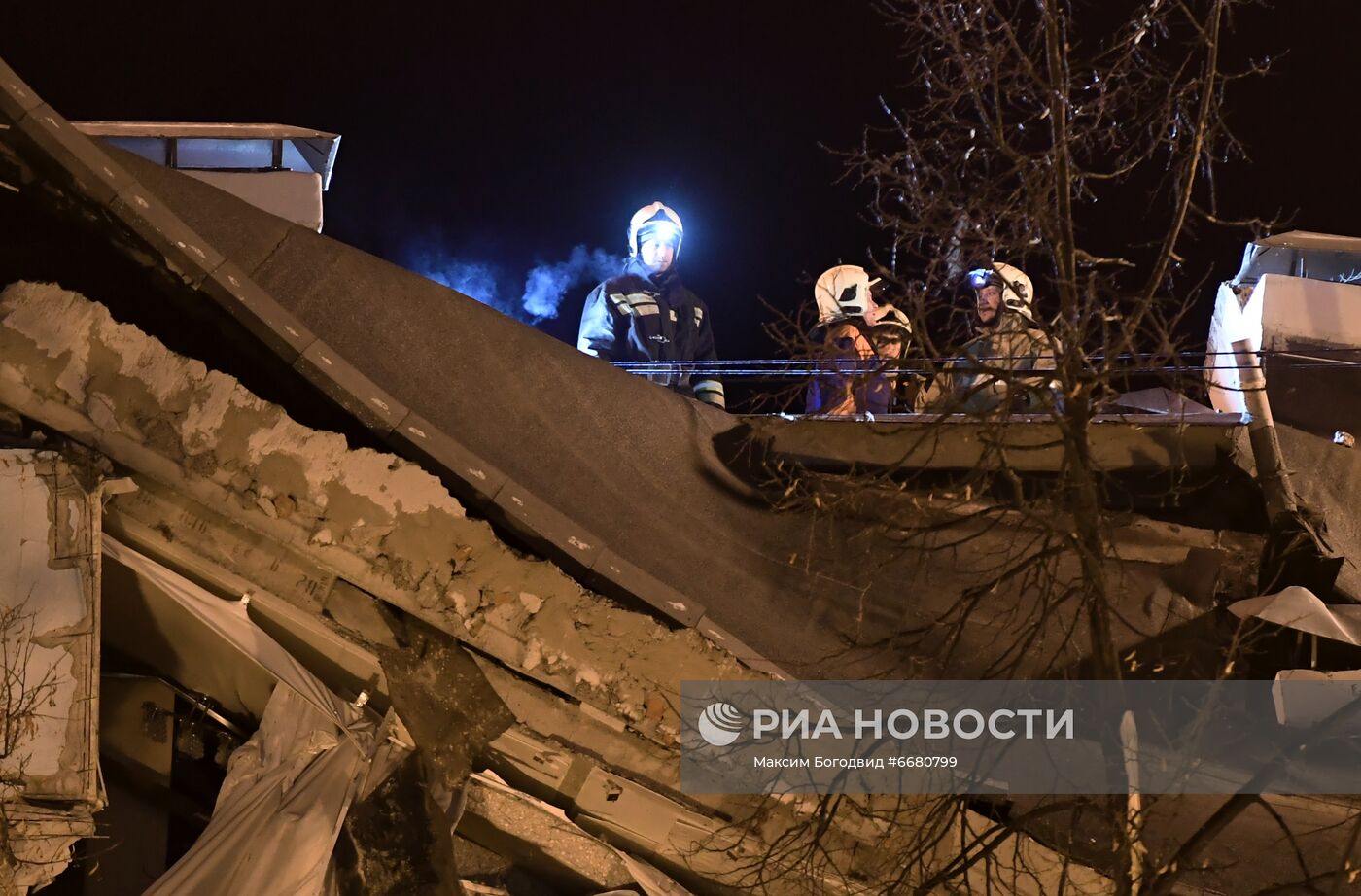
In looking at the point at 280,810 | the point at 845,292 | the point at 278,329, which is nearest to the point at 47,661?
the point at 280,810

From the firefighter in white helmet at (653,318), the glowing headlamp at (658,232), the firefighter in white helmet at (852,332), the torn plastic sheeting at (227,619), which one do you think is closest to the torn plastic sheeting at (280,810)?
the torn plastic sheeting at (227,619)

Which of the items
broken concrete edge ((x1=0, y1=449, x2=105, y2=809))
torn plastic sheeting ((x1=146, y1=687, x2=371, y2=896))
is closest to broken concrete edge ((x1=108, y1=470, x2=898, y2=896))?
broken concrete edge ((x1=0, y1=449, x2=105, y2=809))

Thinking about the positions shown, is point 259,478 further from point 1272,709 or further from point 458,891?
point 1272,709

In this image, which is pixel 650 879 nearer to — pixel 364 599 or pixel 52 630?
pixel 364 599

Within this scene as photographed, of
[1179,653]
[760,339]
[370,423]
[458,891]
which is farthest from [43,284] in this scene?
[760,339]

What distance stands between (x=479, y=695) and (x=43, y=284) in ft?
10.2

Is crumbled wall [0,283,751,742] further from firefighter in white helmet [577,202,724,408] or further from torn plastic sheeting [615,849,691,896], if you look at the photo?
firefighter in white helmet [577,202,724,408]

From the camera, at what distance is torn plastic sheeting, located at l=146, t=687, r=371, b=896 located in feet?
18.2

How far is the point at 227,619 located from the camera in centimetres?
619

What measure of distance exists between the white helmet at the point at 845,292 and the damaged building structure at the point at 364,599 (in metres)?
3.50

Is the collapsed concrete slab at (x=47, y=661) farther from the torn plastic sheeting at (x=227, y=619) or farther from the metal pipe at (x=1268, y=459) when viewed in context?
the metal pipe at (x=1268, y=459)

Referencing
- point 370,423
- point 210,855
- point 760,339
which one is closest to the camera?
point 210,855

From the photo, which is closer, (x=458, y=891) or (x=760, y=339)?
(x=458, y=891)

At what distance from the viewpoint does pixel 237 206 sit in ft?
22.8
